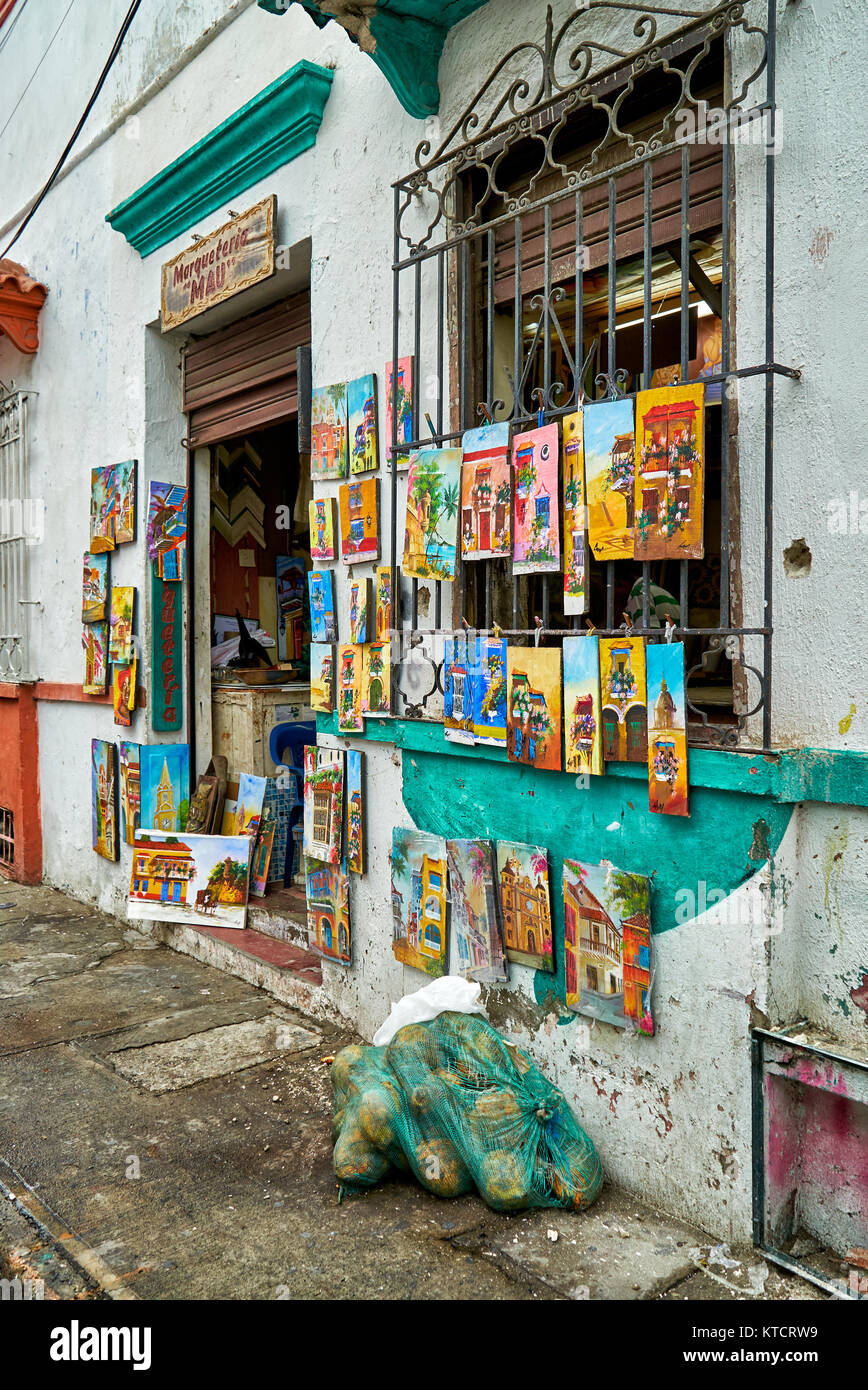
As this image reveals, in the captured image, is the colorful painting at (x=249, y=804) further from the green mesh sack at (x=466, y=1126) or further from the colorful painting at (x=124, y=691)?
the green mesh sack at (x=466, y=1126)

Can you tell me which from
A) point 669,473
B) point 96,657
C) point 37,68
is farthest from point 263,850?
point 37,68

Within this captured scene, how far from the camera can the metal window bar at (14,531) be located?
23.3ft

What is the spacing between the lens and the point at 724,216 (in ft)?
8.45

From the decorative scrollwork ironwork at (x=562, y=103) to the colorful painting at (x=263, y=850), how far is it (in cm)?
299

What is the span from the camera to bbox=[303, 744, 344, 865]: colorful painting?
13.4 ft

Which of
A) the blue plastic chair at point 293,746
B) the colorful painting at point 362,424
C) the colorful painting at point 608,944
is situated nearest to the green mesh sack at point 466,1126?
the colorful painting at point 608,944

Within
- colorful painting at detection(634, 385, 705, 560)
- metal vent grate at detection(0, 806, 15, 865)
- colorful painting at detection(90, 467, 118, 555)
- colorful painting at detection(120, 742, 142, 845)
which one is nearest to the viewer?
colorful painting at detection(634, 385, 705, 560)

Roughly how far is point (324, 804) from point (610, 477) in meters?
1.94

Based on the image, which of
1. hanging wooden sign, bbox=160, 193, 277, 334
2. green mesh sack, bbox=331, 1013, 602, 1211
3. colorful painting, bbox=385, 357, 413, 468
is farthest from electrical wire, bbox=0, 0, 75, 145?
green mesh sack, bbox=331, 1013, 602, 1211

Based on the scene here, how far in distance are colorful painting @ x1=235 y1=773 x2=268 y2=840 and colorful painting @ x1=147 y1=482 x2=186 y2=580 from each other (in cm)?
128

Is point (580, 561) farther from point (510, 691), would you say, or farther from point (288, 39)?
point (288, 39)

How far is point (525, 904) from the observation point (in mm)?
3186

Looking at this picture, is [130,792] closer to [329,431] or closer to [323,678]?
[323,678]

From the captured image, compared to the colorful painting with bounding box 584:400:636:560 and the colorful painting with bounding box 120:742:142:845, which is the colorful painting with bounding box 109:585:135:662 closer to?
the colorful painting with bounding box 120:742:142:845
